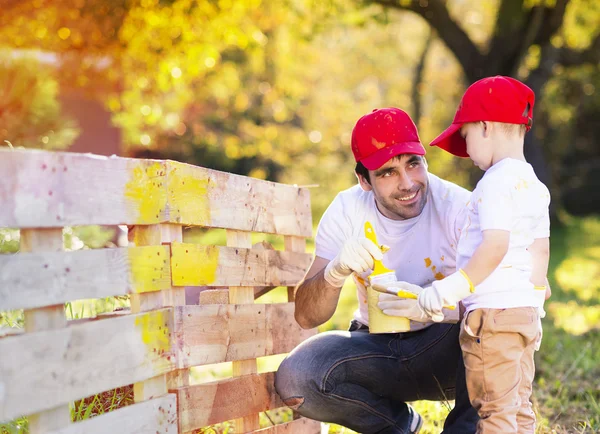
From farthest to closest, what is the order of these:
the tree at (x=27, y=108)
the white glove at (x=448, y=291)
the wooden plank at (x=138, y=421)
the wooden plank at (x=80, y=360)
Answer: the tree at (x=27, y=108), the white glove at (x=448, y=291), the wooden plank at (x=138, y=421), the wooden plank at (x=80, y=360)

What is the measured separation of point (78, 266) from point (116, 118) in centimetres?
898

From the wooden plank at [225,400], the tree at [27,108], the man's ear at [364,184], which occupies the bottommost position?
the wooden plank at [225,400]

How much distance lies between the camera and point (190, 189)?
265cm

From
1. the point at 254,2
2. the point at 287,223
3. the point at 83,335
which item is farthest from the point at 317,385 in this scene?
the point at 254,2

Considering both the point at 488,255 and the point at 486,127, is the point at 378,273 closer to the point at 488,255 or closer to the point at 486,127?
the point at 488,255

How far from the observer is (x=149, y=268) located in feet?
7.98

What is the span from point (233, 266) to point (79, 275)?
899 millimetres

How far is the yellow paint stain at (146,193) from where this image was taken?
2.37 metres

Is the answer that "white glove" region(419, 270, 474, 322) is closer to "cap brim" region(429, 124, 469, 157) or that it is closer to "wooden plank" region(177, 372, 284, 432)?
"cap brim" region(429, 124, 469, 157)

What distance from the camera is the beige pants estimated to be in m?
2.43

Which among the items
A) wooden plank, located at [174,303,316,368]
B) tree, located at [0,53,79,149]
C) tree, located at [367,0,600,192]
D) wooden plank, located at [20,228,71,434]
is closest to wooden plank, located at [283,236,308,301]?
wooden plank, located at [174,303,316,368]

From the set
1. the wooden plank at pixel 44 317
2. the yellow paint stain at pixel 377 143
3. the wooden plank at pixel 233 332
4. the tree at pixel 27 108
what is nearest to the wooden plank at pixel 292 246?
the wooden plank at pixel 233 332

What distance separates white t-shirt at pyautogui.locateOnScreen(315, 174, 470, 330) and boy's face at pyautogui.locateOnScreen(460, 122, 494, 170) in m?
0.51

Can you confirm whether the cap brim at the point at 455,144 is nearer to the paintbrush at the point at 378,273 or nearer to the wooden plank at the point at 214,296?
the paintbrush at the point at 378,273
